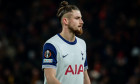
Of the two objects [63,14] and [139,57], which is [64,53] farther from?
[139,57]

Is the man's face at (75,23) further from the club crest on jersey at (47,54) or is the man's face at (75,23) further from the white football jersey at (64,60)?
the club crest on jersey at (47,54)

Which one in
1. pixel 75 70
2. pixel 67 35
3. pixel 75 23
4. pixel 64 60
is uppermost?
pixel 75 23

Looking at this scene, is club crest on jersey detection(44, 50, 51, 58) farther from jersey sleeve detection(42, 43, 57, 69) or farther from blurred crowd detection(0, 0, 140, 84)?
blurred crowd detection(0, 0, 140, 84)

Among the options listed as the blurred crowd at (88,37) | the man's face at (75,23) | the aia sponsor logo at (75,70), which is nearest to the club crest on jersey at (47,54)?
the aia sponsor logo at (75,70)

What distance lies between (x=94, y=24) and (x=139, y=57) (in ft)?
8.24

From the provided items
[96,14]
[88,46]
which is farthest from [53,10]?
[88,46]

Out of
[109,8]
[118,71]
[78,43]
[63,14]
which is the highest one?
[109,8]

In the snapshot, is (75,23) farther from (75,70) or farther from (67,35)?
(75,70)

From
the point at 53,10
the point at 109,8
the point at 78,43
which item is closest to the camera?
the point at 78,43

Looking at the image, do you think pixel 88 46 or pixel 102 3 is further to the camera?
pixel 102 3

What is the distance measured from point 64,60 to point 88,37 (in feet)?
26.5

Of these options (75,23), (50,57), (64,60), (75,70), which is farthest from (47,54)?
(75,23)

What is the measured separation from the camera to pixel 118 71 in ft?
39.8

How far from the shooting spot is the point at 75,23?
5.81m
